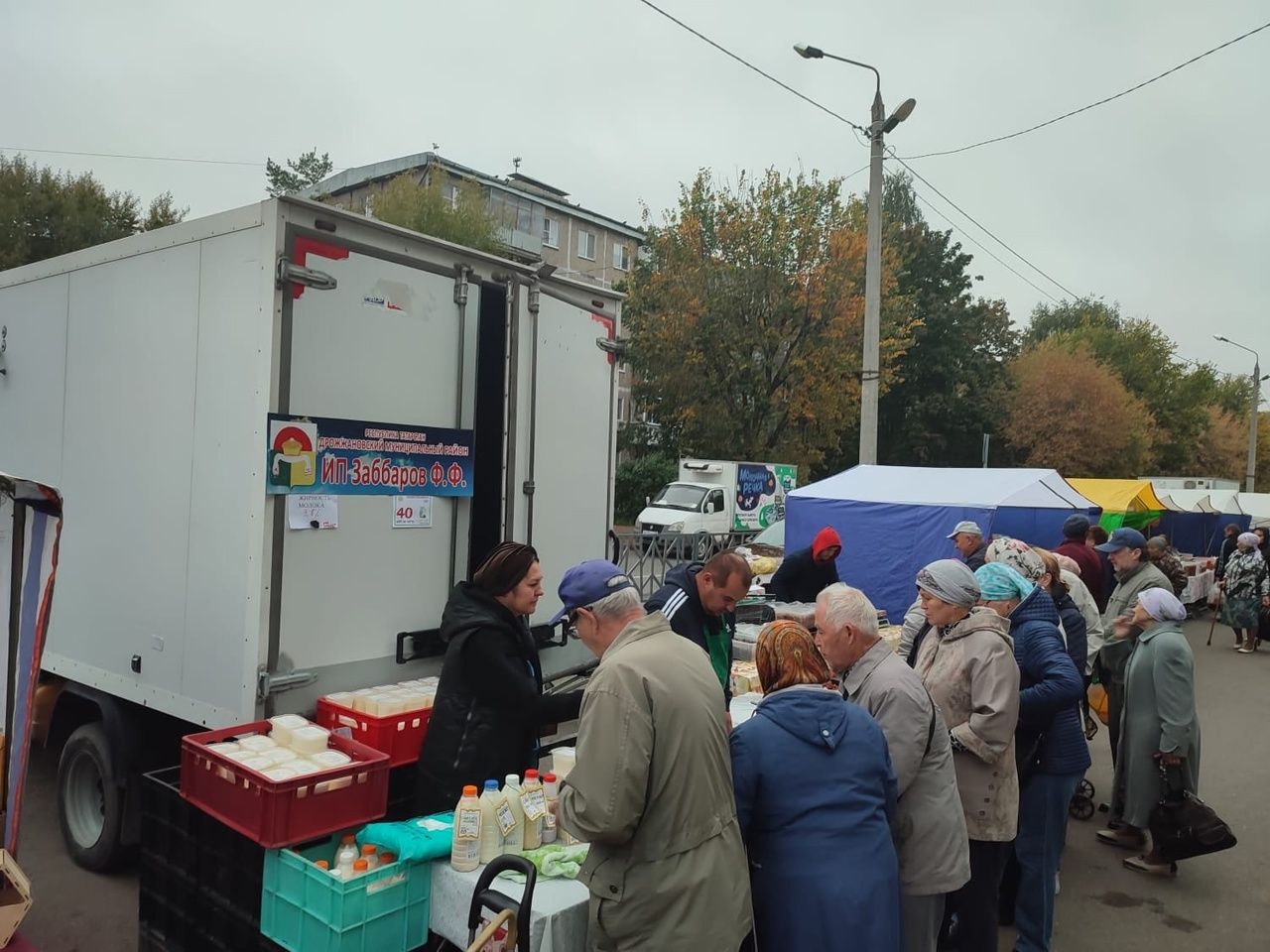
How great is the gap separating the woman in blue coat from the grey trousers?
1.80 ft

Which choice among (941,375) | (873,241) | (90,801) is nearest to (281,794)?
(90,801)

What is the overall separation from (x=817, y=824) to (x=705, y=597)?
6.33ft

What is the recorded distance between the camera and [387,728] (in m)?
3.67

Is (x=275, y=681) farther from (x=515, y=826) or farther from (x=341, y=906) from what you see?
(x=515, y=826)

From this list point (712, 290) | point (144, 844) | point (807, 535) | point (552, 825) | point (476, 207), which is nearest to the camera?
point (552, 825)

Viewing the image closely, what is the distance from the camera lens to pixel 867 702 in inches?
116

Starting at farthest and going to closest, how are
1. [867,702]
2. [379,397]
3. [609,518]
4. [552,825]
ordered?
[609,518] → [379,397] → [552,825] → [867,702]

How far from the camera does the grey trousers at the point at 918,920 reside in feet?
9.86

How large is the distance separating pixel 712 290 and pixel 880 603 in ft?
49.8

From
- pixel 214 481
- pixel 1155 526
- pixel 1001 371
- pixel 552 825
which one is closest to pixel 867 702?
pixel 552 825

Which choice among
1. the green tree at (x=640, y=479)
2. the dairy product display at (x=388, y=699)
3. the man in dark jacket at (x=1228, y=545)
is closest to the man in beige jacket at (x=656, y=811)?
the dairy product display at (x=388, y=699)

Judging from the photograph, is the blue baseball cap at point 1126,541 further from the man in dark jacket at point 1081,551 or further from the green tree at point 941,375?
the green tree at point 941,375

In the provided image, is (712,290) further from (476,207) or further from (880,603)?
(880,603)

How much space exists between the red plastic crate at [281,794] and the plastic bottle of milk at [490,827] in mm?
603
